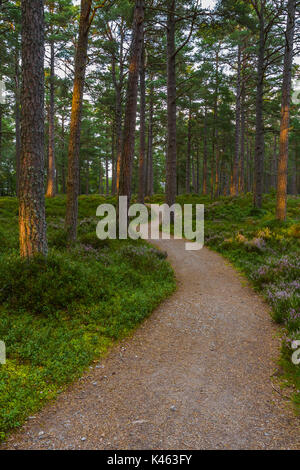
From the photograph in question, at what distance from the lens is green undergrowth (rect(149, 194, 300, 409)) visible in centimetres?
518

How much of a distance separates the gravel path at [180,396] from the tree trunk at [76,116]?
5.27 meters

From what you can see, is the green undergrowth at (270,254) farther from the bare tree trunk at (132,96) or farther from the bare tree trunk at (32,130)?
the bare tree trunk at (32,130)

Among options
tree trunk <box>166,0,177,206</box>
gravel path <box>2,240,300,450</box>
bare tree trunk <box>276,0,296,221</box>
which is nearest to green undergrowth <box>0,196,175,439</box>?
gravel path <box>2,240,300,450</box>

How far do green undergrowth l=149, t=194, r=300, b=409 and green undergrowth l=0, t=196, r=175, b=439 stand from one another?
287 cm

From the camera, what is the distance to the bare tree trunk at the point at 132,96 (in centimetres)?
1030

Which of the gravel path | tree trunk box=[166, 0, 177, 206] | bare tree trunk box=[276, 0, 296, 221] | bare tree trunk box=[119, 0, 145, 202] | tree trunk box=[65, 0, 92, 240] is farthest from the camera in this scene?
tree trunk box=[166, 0, 177, 206]

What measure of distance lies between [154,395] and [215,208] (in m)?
17.8

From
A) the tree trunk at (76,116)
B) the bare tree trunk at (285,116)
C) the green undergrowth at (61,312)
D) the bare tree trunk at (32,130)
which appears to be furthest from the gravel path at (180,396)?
the bare tree trunk at (285,116)

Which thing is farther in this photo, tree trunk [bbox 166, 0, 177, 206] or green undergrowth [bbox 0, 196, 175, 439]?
tree trunk [bbox 166, 0, 177, 206]

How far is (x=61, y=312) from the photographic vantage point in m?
5.43

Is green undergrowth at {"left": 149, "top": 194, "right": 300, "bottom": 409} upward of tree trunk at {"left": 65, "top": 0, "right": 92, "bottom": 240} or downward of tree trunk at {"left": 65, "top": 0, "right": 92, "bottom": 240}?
downward

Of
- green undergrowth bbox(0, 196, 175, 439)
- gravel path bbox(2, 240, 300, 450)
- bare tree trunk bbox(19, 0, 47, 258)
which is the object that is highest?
bare tree trunk bbox(19, 0, 47, 258)

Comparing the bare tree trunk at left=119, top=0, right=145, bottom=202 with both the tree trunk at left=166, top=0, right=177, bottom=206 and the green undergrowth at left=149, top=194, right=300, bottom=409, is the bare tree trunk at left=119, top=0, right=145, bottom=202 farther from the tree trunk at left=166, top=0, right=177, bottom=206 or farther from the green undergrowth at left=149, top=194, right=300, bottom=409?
the green undergrowth at left=149, top=194, right=300, bottom=409
